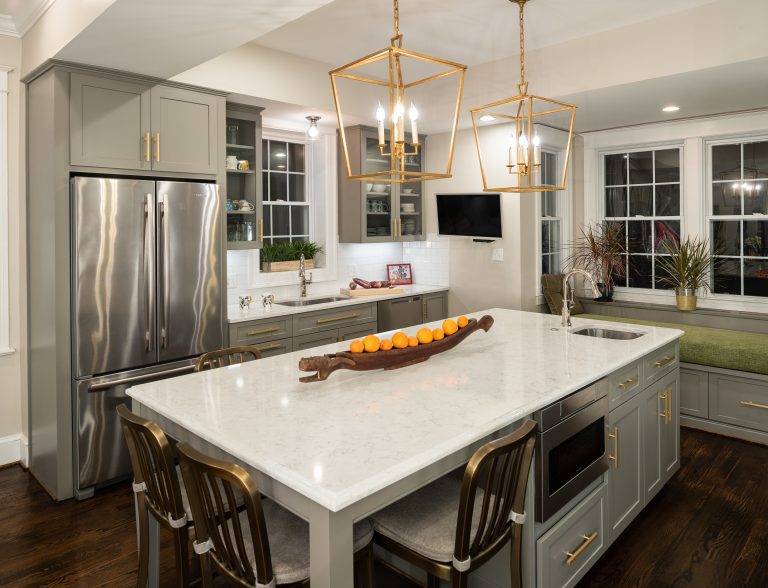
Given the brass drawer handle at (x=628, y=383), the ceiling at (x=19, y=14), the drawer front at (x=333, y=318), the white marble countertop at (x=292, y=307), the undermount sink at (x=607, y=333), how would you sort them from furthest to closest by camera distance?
the drawer front at (x=333, y=318), the white marble countertop at (x=292, y=307), the undermount sink at (x=607, y=333), the ceiling at (x=19, y=14), the brass drawer handle at (x=628, y=383)

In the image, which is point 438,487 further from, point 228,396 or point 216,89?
→ point 216,89

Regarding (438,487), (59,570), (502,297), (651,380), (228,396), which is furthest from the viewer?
(502,297)

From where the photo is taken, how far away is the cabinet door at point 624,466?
2.67 meters

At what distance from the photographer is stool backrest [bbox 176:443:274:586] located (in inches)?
58.2

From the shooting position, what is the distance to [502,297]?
18.4 ft

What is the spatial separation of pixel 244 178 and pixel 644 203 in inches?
155

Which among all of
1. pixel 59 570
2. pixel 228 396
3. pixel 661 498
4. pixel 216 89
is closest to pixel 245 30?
pixel 216 89

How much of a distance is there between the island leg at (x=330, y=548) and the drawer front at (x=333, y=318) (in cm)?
312

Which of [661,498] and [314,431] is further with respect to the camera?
[661,498]

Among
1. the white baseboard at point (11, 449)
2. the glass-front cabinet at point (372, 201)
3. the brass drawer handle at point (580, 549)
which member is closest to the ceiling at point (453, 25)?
the glass-front cabinet at point (372, 201)

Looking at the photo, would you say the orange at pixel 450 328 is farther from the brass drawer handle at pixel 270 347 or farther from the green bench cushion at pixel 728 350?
the green bench cushion at pixel 728 350

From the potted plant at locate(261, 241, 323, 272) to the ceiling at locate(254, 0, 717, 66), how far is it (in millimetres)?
1645

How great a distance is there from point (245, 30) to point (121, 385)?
7.12ft

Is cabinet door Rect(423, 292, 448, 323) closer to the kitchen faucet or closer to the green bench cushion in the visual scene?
the kitchen faucet
